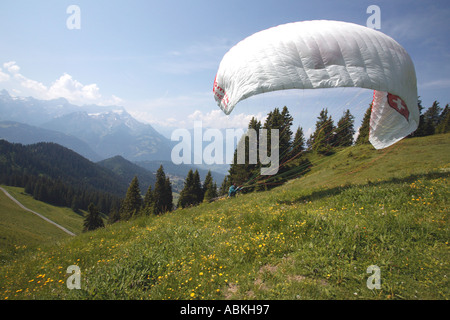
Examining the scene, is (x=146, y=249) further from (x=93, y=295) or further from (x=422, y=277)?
(x=422, y=277)

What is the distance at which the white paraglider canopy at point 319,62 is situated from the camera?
7.14 metres

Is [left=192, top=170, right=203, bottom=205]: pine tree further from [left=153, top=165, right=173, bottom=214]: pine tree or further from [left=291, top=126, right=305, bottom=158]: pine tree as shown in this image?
[left=291, top=126, right=305, bottom=158]: pine tree

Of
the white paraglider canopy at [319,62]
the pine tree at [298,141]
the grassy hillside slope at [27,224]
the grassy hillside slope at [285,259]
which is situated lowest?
the grassy hillside slope at [27,224]

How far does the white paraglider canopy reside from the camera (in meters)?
7.14

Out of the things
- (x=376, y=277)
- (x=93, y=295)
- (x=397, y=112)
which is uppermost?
(x=397, y=112)

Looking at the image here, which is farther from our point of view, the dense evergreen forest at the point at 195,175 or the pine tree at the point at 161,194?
the pine tree at the point at 161,194

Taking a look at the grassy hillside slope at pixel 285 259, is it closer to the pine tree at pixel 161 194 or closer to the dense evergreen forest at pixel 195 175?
the dense evergreen forest at pixel 195 175

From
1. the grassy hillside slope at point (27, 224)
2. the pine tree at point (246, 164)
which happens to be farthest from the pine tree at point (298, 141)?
→ the pine tree at point (246, 164)

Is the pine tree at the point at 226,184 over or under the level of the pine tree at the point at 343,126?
under

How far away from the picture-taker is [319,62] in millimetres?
7336

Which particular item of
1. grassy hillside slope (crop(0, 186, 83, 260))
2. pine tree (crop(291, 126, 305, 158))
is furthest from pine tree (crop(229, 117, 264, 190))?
grassy hillside slope (crop(0, 186, 83, 260))
